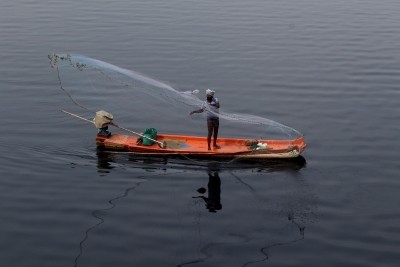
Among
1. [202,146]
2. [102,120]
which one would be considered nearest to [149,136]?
[102,120]

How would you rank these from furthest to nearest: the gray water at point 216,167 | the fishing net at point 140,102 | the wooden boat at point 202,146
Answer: the fishing net at point 140,102
the wooden boat at point 202,146
the gray water at point 216,167

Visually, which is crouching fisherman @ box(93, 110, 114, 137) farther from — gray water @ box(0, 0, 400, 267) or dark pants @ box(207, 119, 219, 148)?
dark pants @ box(207, 119, 219, 148)

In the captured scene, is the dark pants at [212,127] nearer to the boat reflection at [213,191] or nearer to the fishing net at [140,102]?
the fishing net at [140,102]

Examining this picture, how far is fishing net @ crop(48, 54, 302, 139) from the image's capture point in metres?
25.1

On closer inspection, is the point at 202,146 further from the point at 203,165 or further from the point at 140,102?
the point at 140,102

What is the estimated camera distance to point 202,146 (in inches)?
1021

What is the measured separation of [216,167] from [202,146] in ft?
4.99

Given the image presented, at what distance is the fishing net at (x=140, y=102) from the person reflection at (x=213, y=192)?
2.66 meters

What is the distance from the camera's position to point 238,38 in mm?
44844

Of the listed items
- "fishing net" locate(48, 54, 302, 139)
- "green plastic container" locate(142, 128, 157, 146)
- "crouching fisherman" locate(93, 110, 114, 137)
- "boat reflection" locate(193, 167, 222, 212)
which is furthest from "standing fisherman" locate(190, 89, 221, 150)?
"crouching fisherman" locate(93, 110, 114, 137)

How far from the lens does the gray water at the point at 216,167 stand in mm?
19125

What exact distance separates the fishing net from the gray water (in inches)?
32.3

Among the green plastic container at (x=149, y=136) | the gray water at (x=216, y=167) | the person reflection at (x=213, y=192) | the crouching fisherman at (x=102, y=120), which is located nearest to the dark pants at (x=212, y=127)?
the gray water at (x=216, y=167)

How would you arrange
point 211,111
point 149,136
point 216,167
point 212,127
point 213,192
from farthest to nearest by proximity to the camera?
point 149,136 < point 212,127 < point 216,167 < point 211,111 < point 213,192
